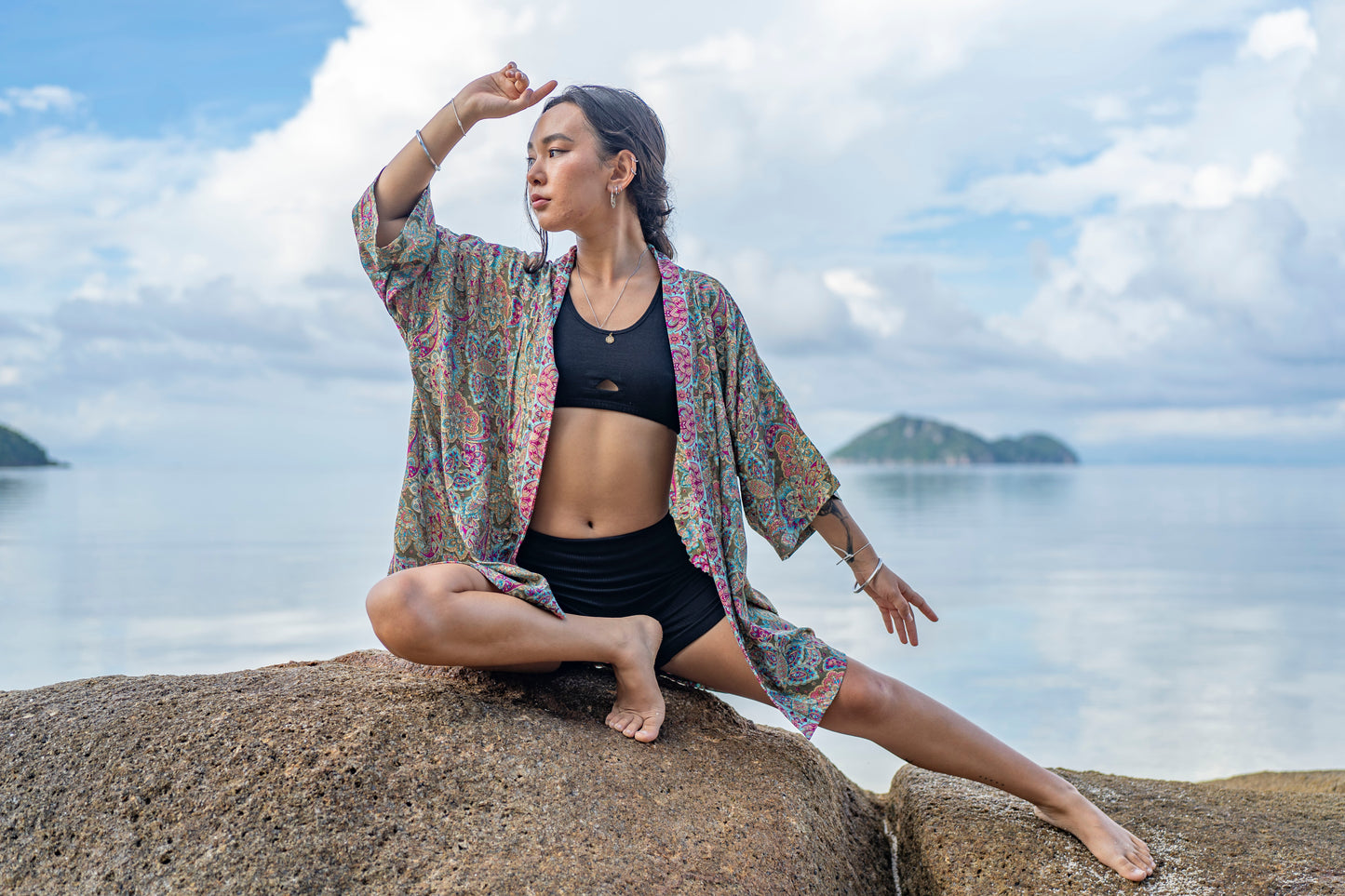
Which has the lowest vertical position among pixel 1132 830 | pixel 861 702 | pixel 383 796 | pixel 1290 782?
pixel 1290 782

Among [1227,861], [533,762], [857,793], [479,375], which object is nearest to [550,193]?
[479,375]

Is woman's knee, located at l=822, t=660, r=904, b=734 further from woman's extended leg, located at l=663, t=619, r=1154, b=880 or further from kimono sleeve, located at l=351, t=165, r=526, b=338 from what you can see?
kimono sleeve, located at l=351, t=165, r=526, b=338

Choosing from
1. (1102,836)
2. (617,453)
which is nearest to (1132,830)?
(1102,836)

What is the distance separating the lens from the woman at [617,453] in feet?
9.18

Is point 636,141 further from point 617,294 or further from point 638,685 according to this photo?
point 638,685

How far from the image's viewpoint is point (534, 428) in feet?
9.15

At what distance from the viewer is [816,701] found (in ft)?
9.12

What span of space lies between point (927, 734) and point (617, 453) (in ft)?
3.79

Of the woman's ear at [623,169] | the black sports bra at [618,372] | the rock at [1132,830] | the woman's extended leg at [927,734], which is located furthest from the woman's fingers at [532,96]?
the rock at [1132,830]

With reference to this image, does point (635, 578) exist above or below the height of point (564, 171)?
below

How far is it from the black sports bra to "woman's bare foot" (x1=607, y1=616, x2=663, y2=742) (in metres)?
0.58

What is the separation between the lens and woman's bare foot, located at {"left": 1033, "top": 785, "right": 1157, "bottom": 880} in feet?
8.87

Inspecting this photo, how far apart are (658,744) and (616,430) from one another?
33.3 inches

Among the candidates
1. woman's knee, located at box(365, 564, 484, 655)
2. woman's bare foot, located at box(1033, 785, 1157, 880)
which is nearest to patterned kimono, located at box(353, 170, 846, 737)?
woman's knee, located at box(365, 564, 484, 655)
